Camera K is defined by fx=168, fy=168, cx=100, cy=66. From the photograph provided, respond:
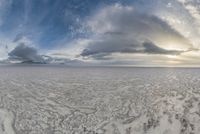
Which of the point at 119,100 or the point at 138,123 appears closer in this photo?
the point at 138,123

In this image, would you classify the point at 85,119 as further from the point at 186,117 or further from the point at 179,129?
the point at 186,117

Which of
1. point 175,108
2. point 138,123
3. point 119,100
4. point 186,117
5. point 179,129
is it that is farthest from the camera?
point 119,100

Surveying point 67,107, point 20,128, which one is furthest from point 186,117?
point 20,128

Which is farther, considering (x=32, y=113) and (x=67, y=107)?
(x=67, y=107)

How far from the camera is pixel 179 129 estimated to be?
962 cm

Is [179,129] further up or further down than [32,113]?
further down

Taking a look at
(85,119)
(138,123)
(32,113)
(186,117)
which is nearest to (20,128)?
(32,113)

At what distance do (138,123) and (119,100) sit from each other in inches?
203

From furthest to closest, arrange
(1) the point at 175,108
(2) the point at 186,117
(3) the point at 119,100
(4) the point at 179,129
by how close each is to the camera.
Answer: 1. (3) the point at 119,100
2. (1) the point at 175,108
3. (2) the point at 186,117
4. (4) the point at 179,129

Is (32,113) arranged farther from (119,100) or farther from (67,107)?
(119,100)

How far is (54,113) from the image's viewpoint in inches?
473

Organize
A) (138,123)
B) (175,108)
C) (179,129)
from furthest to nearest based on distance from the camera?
(175,108) → (138,123) → (179,129)

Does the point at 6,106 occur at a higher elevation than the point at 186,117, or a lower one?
higher

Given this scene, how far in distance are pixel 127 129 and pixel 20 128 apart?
20.2ft
